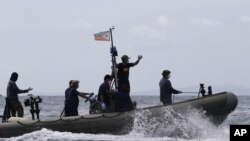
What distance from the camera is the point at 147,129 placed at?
668 inches

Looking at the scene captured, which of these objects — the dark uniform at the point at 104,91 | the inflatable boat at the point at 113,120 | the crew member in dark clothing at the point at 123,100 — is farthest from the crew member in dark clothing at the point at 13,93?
the crew member in dark clothing at the point at 123,100

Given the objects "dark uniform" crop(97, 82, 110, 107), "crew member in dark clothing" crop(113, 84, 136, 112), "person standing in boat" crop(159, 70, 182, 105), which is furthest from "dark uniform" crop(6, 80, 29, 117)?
"person standing in boat" crop(159, 70, 182, 105)

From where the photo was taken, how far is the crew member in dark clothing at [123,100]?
17.6 m

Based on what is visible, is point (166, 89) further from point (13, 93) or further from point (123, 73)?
point (13, 93)

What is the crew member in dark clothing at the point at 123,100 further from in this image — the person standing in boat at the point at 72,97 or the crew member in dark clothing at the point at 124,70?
the person standing in boat at the point at 72,97

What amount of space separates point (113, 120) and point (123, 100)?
0.78 metres

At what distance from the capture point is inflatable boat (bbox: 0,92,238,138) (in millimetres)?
16797

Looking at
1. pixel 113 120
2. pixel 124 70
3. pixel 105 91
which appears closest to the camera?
pixel 113 120

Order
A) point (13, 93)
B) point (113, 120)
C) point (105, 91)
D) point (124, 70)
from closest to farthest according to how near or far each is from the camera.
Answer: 1. point (113, 120)
2. point (124, 70)
3. point (105, 91)
4. point (13, 93)

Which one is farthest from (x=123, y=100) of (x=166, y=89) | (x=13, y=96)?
(x=13, y=96)

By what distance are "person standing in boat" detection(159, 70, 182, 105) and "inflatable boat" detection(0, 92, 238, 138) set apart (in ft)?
2.86

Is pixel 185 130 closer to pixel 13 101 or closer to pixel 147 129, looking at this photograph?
pixel 147 129

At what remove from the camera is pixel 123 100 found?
58.0 feet

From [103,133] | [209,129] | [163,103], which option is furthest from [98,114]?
[209,129]
